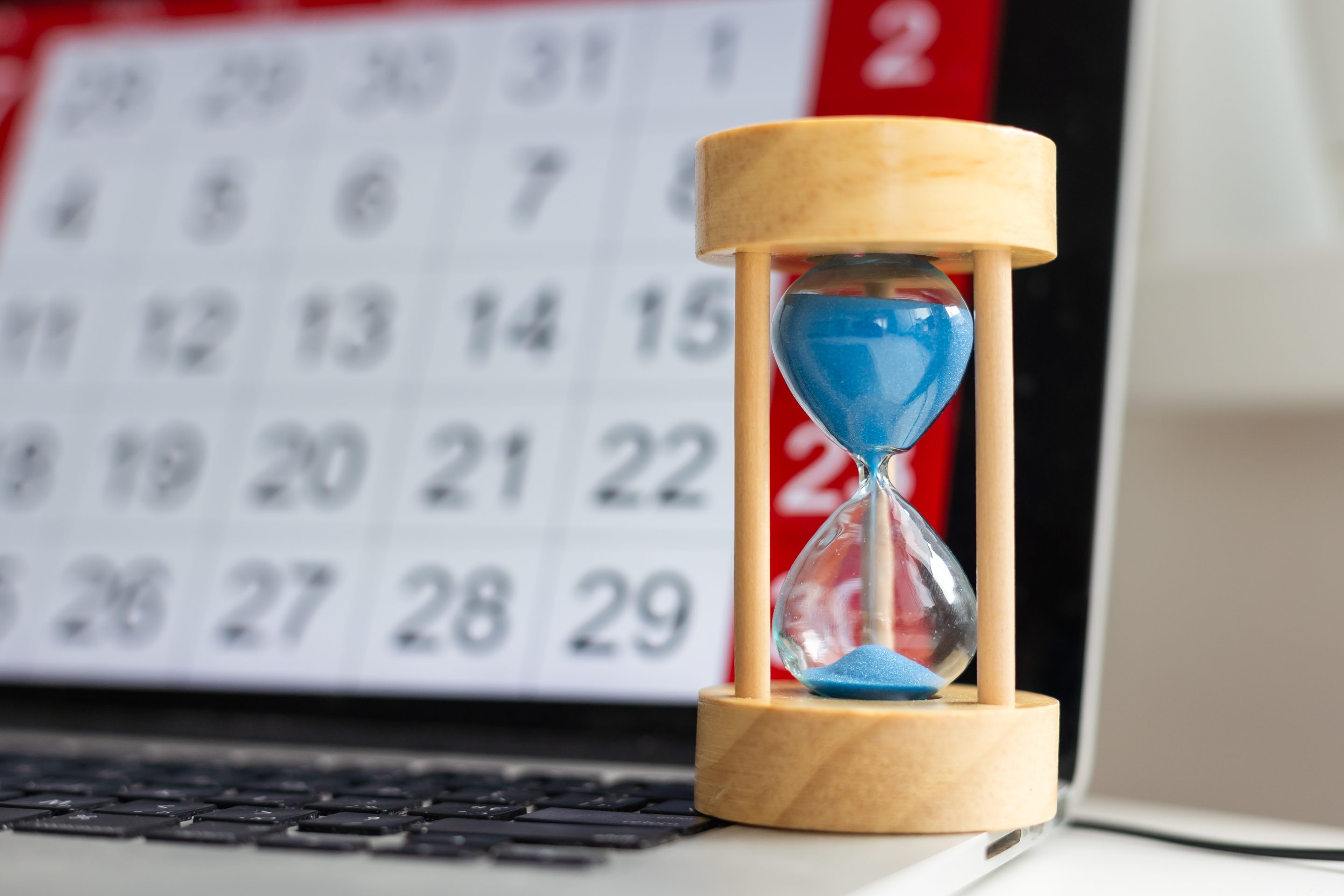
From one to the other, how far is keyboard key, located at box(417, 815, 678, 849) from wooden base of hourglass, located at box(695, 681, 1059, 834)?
5cm

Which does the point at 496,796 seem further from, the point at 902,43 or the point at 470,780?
the point at 902,43

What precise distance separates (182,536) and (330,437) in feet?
0.42

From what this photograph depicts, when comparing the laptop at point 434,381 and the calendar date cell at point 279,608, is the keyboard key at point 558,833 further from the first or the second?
the calendar date cell at point 279,608

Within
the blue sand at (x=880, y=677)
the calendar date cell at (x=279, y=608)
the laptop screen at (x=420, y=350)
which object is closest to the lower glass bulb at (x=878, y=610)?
the blue sand at (x=880, y=677)

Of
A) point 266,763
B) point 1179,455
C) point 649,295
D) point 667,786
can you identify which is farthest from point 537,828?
point 1179,455

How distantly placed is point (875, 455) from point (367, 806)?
263 mm

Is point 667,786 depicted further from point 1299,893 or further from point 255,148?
point 255,148

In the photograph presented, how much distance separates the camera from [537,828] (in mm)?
516

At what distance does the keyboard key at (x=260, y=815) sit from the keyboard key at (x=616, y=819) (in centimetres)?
9

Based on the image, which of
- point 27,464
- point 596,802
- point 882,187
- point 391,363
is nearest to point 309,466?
point 391,363

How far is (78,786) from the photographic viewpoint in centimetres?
63

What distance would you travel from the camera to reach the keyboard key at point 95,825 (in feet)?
1.66

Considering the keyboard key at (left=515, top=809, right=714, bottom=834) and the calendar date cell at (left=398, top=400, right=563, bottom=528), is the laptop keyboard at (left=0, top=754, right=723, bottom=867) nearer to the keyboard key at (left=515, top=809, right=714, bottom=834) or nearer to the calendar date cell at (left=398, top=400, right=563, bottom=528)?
the keyboard key at (left=515, top=809, right=714, bottom=834)

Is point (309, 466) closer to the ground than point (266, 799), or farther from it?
farther from it
